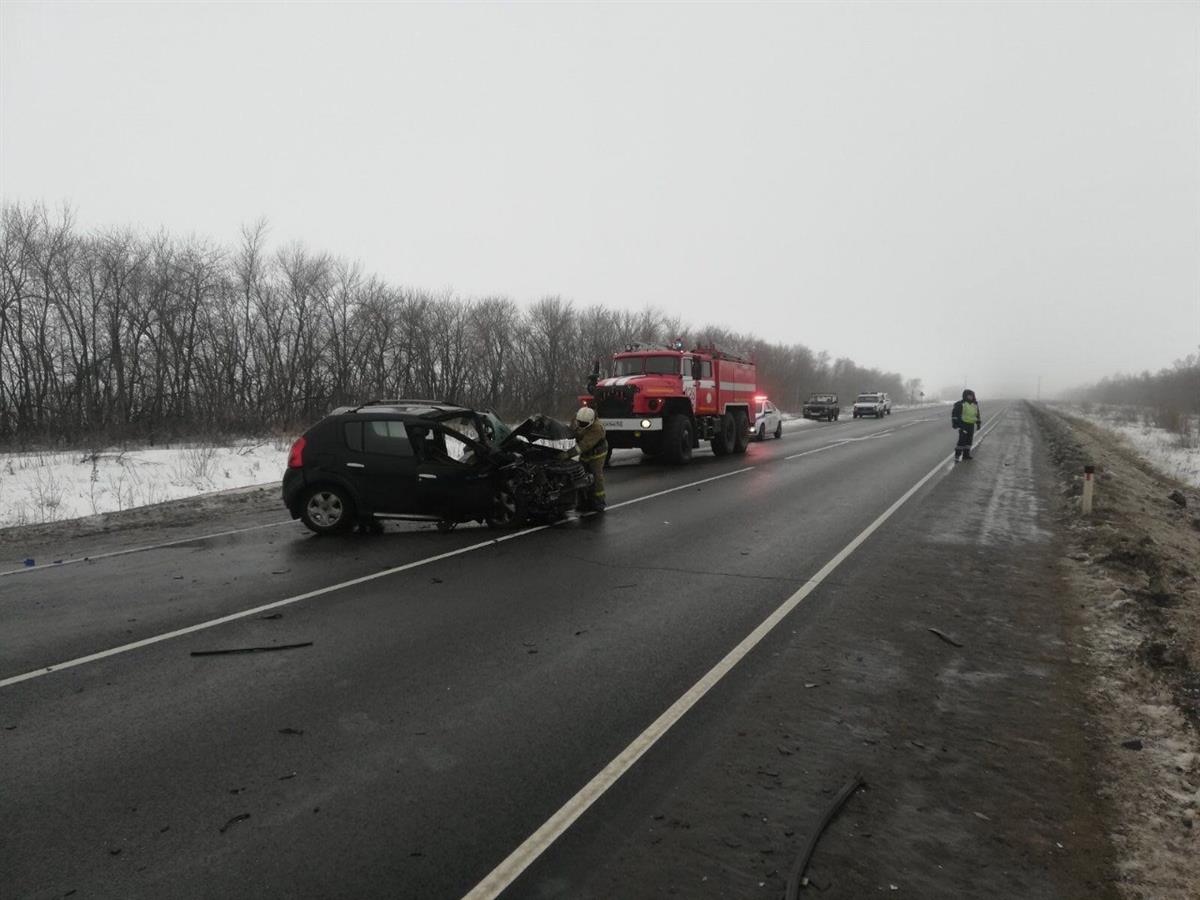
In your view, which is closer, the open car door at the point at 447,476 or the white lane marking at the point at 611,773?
the white lane marking at the point at 611,773

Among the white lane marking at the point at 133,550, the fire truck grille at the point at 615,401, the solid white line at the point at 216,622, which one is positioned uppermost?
the fire truck grille at the point at 615,401

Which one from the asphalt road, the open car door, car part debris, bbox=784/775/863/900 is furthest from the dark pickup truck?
car part debris, bbox=784/775/863/900

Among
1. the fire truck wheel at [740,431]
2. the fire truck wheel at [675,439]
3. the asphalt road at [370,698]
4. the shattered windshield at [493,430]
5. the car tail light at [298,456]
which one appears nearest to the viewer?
the asphalt road at [370,698]

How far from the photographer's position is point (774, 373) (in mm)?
76375

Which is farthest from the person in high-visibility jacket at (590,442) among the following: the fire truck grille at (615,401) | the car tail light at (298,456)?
the fire truck grille at (615,401)

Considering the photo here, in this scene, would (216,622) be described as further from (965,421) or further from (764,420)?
(764,420)

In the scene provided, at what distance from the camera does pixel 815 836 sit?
10.3 feet

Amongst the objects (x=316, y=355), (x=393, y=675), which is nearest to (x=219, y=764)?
(x=393, y=675)

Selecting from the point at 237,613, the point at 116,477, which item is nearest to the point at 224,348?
the point at 116,477

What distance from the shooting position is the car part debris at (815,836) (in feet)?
9.24

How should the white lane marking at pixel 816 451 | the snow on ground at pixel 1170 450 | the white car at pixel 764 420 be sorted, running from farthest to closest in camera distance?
the white car at pixel 764 420 → the snow on ground at pixel 1170 450 → the white lane marking at pixel 816 451

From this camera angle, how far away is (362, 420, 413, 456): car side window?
9.55m

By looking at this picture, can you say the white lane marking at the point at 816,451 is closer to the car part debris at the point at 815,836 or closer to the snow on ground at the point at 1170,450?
the snow on ground at the point at 1170,450

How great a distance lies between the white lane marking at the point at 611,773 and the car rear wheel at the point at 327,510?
5999 millimetres
